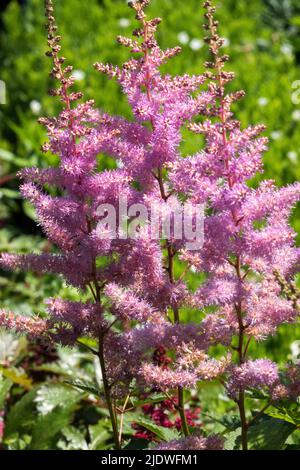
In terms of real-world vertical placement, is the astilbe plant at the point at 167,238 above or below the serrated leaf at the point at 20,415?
above

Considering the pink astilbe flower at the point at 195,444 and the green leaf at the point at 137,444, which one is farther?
the green leaf at the point at 137,444

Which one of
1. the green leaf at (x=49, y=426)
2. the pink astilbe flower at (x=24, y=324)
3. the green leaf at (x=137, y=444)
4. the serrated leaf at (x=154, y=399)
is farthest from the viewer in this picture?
the green leaf at (x=49, y=426)

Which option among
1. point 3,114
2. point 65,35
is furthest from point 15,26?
point 3,114

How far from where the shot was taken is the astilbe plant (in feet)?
6.62

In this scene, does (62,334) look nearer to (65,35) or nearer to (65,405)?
(65,405)

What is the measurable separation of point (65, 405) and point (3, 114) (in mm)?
4822

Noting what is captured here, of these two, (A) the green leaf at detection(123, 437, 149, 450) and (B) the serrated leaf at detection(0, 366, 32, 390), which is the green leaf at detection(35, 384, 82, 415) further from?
(A) the green leaf at detection(123, 437, 149, 450)

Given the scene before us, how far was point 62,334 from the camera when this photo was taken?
2.17 m

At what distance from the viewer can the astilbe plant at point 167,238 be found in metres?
2.02

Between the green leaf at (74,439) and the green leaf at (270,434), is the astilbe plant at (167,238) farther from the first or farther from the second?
the green leaf at (74,439)

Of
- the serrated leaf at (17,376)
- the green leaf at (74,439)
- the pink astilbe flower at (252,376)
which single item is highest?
the pink astilbe flower at (252,376)

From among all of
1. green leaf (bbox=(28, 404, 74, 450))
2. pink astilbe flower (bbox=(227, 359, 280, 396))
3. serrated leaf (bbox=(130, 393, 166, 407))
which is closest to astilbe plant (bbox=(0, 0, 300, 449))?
pink astilbe flower (bbox=(227, 359, 280, 396))

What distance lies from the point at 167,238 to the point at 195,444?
1.48ft

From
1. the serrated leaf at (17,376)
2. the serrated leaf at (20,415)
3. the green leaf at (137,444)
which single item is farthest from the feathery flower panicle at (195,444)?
the serrated leaf at (17,376)
